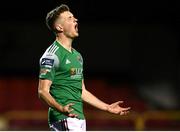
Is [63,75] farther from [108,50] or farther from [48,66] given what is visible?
[108,50]

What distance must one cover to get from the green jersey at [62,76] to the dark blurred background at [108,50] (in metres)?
10.3

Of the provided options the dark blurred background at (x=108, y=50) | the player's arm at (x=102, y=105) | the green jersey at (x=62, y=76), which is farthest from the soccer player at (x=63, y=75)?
the dark blurred background at (x=108, y=50)

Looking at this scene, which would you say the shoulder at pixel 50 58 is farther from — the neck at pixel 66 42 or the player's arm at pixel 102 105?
the player's arm at pixel 102 105

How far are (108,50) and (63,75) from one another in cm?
1094

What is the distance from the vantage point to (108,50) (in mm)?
15422

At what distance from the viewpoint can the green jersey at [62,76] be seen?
4.42 meters

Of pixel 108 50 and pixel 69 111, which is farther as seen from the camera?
pixel 108 50

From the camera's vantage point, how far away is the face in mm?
4547

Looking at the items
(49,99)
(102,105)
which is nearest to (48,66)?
(49,99)

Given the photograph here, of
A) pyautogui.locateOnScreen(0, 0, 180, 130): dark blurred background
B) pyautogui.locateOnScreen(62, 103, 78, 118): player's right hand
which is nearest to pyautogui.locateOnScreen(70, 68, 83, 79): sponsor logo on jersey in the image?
pyautogui.locateOnScreen(62, 103, 78, 118): player's right hand

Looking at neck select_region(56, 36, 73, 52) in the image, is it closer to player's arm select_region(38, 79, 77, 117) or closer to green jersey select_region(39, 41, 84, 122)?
green jersey select_region(39, 41, 84, 122)

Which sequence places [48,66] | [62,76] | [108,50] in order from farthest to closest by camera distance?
[108,50], [62,76], [48,66]

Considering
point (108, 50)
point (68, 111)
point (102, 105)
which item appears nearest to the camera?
point (68, 111)

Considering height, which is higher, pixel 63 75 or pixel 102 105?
Answer: pixel 63 75
